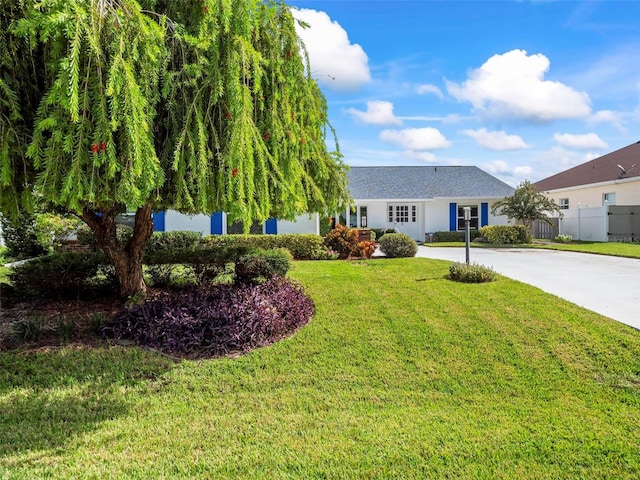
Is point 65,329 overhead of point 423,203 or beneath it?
beneath

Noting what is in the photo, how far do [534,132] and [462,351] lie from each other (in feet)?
46.6

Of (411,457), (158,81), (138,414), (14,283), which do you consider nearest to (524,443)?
(411,457)

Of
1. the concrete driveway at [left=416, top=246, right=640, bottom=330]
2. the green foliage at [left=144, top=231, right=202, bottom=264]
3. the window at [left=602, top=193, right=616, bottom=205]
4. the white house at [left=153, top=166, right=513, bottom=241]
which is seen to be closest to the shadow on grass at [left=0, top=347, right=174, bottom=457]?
the concrete driveway at [left=416, top=246, right=640, bottom=330]

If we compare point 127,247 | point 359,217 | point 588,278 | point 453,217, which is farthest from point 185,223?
point 453,217

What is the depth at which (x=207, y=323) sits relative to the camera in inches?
209

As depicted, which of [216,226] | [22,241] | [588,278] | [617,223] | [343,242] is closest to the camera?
[588,278]

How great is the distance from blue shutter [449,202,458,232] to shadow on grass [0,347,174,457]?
20956mm

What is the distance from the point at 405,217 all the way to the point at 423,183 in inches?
102

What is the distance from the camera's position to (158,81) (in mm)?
3904

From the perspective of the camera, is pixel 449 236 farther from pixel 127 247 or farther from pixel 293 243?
pixel 127 247

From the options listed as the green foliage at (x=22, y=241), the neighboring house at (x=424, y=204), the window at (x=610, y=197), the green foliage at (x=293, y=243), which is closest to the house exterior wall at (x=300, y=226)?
the green foliage at (x=293, y=243)

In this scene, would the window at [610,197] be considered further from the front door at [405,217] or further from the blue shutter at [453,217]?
the front door at [405,217]

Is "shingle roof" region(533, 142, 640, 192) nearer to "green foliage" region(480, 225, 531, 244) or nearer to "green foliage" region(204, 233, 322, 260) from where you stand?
"green foliage" region(480, 225, 531, 244)

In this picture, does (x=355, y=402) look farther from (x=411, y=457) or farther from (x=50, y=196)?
(x=50, y=196)
